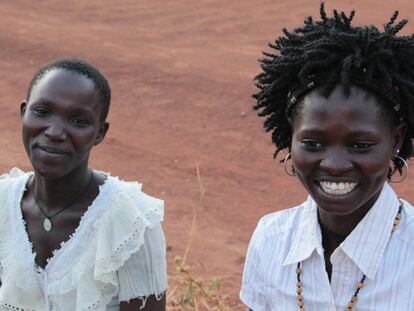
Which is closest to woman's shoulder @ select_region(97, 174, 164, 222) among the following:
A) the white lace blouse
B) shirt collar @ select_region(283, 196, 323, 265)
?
the white lace blouse

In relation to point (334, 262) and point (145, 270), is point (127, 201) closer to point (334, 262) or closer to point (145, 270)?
point (145, 270)

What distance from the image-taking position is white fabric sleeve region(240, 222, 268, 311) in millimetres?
2918

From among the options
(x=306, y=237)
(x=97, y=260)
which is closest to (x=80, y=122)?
(x=97, y=260)

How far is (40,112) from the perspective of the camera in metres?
3.08

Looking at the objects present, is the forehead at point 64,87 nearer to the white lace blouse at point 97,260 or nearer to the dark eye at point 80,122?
the dark eye at point 80,122

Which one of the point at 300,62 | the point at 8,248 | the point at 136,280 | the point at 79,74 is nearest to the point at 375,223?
the point at 300,62

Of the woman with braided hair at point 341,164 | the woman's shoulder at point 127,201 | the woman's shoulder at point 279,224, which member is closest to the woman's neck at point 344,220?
the woman with braided hair at point 341,164

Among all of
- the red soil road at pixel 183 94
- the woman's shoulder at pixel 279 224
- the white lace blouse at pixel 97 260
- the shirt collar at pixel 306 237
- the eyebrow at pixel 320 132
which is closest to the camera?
the eyebrow at pixel 320 132

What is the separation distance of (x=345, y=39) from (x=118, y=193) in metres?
1.10

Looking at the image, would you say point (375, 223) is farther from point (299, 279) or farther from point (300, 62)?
point (300, 62)

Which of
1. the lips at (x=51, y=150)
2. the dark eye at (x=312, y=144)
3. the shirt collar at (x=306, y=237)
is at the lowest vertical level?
the shirt collar at (x=306, y=237)

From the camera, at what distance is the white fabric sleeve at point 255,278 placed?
2.92 m

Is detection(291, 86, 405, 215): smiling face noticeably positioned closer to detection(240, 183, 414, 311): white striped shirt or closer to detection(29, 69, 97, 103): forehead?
detection(240, 183, 414, 311): white striped shirt

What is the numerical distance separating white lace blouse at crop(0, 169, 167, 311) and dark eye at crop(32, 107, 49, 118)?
0.37m
